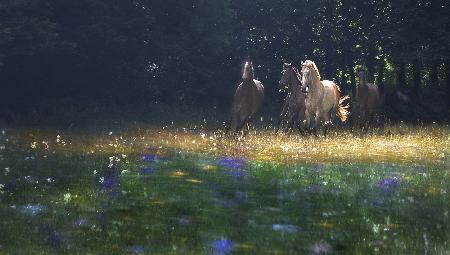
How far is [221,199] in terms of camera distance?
33.0ft

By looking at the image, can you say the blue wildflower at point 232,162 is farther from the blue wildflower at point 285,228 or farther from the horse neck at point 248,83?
the horse neck at point 248,83

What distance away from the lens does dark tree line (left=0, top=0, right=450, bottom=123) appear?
123 ft

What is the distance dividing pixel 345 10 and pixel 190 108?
666 inches

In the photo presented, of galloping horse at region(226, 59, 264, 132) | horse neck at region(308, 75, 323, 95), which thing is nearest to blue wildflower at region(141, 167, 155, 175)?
galloping horse at region(226, 59, 264, 132)

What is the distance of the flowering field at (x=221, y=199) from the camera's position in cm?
711

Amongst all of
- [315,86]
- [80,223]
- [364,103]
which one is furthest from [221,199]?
[364,103]

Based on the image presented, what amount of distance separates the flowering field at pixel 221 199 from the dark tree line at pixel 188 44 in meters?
19.4

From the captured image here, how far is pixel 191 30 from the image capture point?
45250 millimetres

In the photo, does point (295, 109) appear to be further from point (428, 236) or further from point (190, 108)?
point (190, 108)

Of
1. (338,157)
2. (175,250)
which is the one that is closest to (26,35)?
(338,157)

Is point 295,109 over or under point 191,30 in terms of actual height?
under

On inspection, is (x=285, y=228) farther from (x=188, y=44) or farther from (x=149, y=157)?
(x=188, y=44)

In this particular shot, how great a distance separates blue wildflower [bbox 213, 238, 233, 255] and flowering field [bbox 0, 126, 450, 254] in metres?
0.01

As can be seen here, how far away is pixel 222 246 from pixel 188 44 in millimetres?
39058
